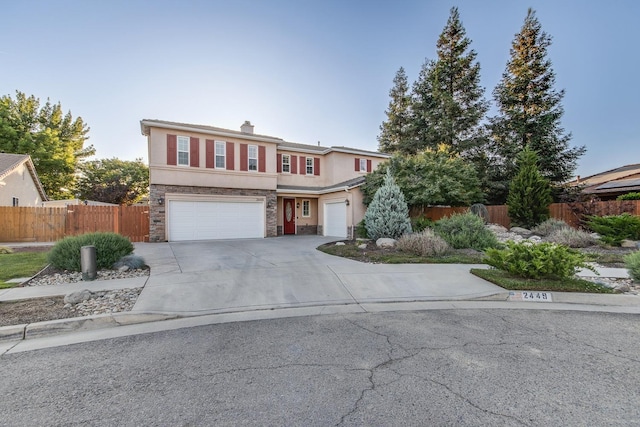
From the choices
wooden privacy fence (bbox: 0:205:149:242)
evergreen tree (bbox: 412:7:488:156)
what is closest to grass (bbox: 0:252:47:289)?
wooden privacy fence (bbox: 0:205:149:242)

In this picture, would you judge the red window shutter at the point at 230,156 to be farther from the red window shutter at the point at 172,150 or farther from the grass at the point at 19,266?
the grass at the point at 19,266

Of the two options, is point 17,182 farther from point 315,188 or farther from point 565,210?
point 565,210

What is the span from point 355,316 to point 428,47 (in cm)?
2927

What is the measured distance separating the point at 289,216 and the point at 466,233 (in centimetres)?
1104

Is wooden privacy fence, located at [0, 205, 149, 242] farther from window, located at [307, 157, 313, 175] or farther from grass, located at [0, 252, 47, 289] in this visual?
window, located at [307, 157, 313, 175]

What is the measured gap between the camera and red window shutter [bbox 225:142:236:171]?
15852 mm

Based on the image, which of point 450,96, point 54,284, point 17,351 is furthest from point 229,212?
point 450,96

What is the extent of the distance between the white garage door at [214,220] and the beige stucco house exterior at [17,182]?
11.4m

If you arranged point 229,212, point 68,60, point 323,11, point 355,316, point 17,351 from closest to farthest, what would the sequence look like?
1. point 17,351
2. point 355,316
3. point 68,60
4. point 323,11
5. point 229,212

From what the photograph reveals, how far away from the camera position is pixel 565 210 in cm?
1510

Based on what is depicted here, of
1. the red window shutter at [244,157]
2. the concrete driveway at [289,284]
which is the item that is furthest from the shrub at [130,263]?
the red window shutter at [244,157]

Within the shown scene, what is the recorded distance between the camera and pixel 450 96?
24719mm

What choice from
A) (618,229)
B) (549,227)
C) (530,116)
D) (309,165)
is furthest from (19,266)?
(530,116)

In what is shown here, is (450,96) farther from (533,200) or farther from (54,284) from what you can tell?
(54,284)
